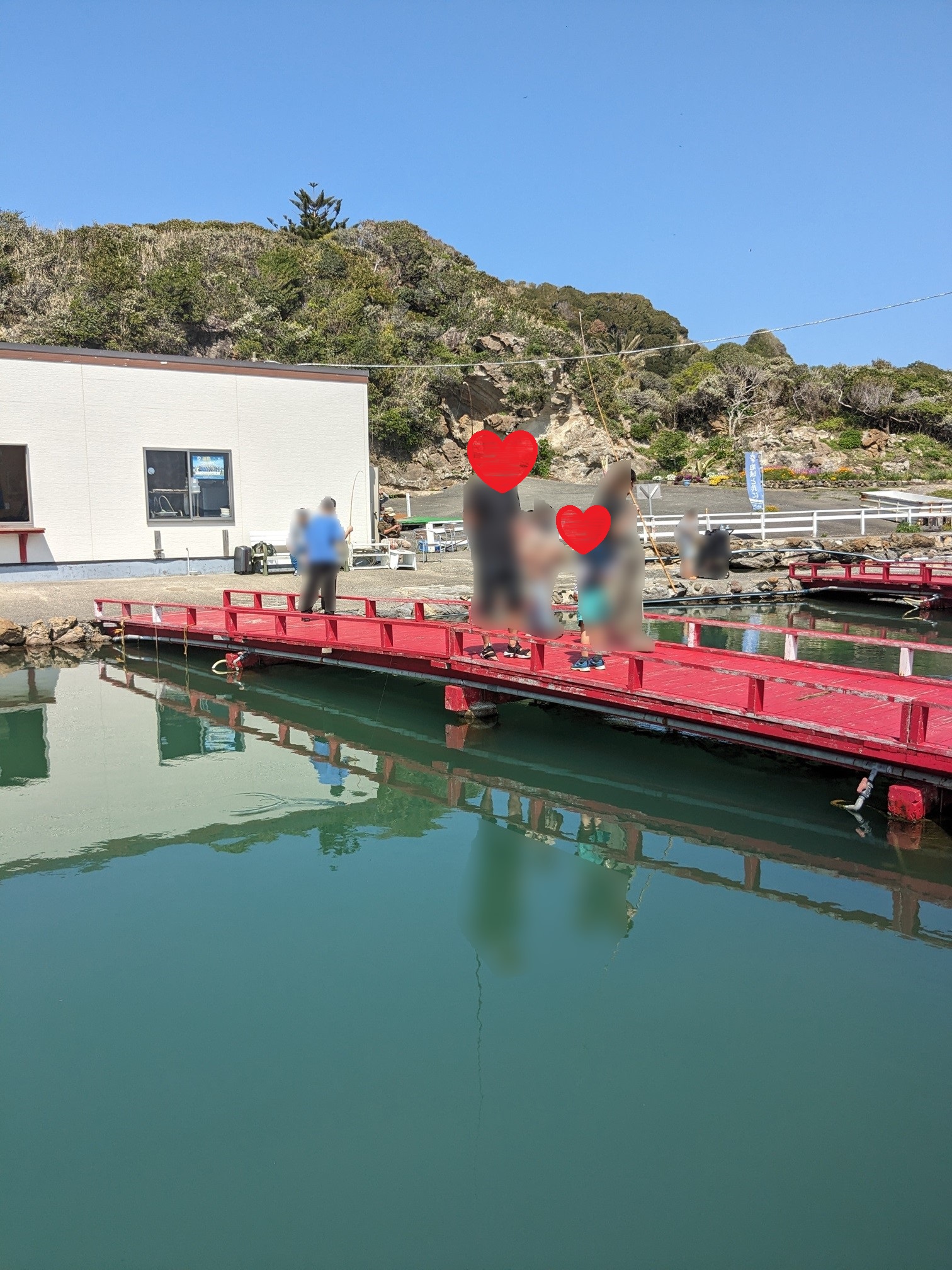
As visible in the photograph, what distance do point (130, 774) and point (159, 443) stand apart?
1184 centimetres

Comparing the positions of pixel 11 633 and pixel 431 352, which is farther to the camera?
pixel 431 352

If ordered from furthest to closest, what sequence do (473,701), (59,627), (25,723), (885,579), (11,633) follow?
(885,579)
(59,627)
(11,633)
(25,723)
(473,701)

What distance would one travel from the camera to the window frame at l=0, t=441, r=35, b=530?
1786cm

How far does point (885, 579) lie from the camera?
21531 mm

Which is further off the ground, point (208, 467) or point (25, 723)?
point (208, 467)

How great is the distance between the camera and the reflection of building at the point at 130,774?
7.65m

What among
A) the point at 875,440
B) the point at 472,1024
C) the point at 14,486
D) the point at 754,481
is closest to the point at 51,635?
the point at 14,486

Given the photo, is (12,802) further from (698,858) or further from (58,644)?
(58,644)

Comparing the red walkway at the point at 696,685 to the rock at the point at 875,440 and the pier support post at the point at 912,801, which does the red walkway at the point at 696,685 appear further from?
the rock at the point at 875,440

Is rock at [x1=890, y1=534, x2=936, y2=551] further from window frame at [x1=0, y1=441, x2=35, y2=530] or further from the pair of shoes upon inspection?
window frame at [x1=0, y1=441, x2=35, y2=530]

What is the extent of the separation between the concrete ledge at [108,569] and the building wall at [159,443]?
14 centimetres

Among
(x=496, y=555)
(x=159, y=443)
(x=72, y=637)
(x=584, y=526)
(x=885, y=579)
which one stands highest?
(x=159, y=443)

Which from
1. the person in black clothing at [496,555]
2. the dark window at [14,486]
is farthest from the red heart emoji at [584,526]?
the dark window at [14,486]

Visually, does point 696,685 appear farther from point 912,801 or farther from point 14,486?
point 14,486
